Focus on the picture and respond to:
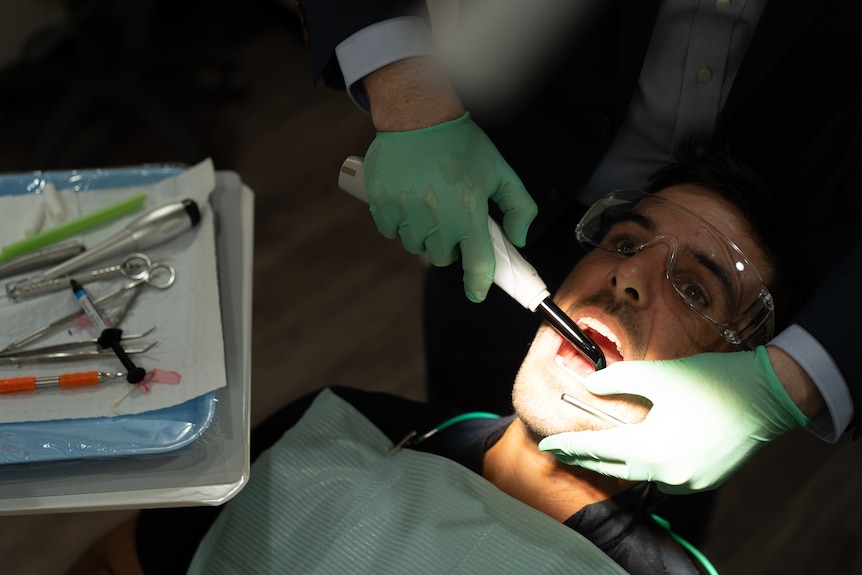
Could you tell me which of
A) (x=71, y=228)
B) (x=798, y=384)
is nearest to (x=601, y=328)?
(x=798, y=384)

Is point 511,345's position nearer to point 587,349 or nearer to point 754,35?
point 587,349

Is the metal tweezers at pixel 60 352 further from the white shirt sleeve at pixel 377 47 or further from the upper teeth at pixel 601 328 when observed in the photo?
the upper teeth at pixel 601 328

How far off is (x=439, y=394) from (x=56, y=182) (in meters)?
0.91

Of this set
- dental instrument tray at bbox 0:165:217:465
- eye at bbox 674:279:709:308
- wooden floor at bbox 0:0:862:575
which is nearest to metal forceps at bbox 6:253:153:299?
dental instrument tray at bbox 0:165:217:465

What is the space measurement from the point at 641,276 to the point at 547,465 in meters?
0.35

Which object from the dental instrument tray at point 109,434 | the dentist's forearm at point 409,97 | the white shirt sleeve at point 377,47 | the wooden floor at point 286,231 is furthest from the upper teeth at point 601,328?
the wooden floor at point 286,231

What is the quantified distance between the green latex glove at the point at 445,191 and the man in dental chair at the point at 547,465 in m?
0.21

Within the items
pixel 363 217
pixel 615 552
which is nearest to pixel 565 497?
pixel 615 552

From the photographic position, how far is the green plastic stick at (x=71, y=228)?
4.69ft

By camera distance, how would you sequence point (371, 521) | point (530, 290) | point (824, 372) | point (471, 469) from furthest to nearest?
1. point (471, 469)
2. point (371, 521)
3. point (530, 290)
4. point (824, 372)

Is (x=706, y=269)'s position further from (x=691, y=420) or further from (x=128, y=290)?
(x=128, y=290)

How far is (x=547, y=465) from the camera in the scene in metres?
1.47

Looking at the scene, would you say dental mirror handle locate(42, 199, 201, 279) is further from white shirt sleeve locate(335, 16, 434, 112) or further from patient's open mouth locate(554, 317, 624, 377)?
patient's open mouth locate(554, 317, 624, 377)

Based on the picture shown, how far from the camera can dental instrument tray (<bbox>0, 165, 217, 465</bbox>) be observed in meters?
1.22
